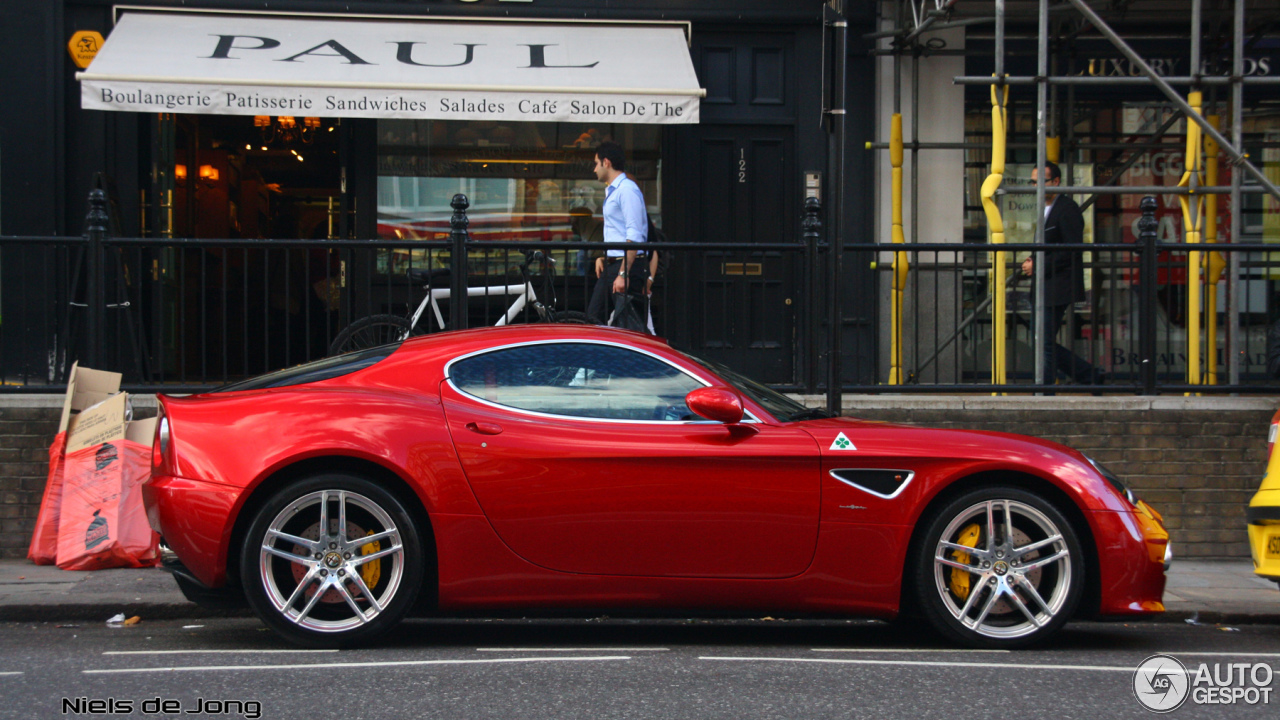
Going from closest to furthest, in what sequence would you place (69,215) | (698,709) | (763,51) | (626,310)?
(698,709), (626,310), (69,215), (763,51)

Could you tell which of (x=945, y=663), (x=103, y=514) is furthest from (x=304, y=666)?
(x=103, y=514)

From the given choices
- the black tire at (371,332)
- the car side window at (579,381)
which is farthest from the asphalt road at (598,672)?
the black tire at (371,332)

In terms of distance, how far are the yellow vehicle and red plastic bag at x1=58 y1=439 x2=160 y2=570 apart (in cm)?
586

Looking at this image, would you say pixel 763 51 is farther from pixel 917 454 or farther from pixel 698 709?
pixel 698 709

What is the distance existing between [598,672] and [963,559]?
167 centimetres

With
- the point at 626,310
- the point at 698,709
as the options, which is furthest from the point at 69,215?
the point at 698,709

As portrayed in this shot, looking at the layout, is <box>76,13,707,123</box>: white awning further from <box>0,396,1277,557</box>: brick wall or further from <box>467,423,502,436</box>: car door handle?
<box>467,423,502,436</box>: car door handle

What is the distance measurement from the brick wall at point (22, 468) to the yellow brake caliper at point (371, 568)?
339cm

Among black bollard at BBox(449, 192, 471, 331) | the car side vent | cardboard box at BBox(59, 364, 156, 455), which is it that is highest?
black bollard at BBox(449, 192, 471, 331)

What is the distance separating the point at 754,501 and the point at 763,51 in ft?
24.1

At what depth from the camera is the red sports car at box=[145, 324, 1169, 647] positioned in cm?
493

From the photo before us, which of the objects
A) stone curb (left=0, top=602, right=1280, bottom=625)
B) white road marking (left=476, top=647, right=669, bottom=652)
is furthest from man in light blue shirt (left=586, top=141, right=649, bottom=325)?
white road marking (left=476, top=647, right=669, bottom=652)

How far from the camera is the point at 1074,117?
1170 centimetres

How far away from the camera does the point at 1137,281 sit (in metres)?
8.05
